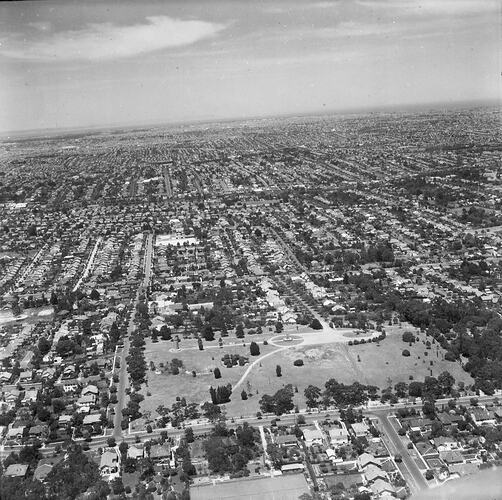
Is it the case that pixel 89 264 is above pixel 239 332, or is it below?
above

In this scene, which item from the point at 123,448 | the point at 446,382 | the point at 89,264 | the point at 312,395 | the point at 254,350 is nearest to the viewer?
the point at 123,448

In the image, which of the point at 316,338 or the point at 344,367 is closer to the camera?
the point at 344,367

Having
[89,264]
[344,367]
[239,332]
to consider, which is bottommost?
[344,367]

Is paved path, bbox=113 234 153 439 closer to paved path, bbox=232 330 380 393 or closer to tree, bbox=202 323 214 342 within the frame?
tree, bbox=202 323 214 342

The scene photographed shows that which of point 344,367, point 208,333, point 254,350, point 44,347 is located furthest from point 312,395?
point 44,347

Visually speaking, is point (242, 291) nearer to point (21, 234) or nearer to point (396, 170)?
point (21, 234)

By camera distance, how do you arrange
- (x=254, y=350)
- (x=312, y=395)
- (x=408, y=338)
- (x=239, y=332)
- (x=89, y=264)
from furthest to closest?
(x=89, y=264), (x=239, y=332), (x=408, y=338), (x=254, y=350), (x=312, y=395)

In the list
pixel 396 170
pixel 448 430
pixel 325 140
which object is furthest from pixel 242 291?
pixel 325 140

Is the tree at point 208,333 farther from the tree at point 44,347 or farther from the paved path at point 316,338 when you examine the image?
the tree at point 44,347

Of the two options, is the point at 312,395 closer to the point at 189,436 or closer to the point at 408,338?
the point at 189,436

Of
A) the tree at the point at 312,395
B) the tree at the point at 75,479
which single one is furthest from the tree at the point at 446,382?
the tree at the point at 75,479
